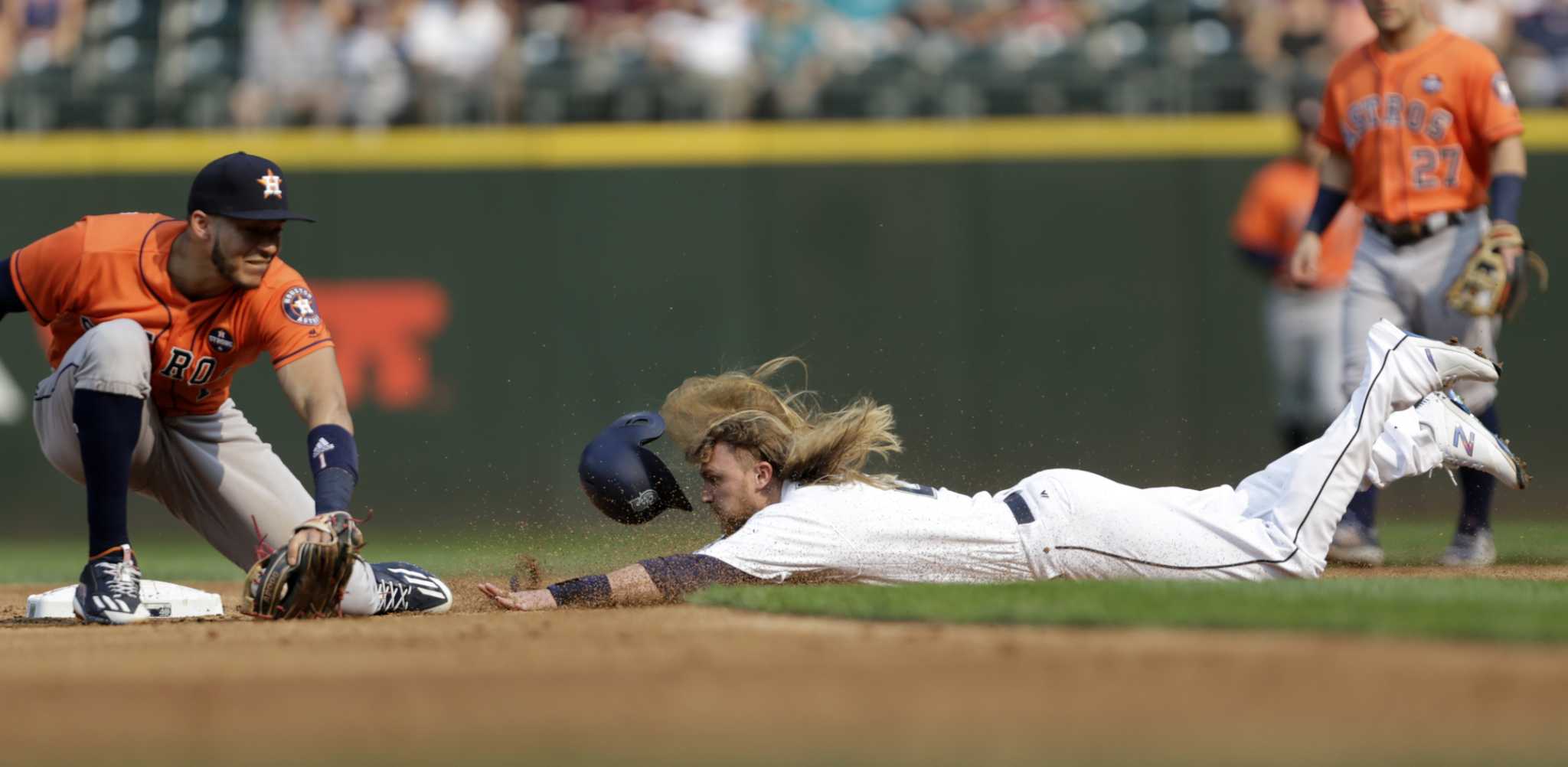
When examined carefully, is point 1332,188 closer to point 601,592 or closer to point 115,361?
point 601,592

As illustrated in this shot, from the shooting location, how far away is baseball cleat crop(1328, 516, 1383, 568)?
572 centimetres

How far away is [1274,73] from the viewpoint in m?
9.71

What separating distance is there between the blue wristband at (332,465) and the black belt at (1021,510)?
5.61 ft

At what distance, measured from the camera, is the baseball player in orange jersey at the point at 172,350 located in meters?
4.35

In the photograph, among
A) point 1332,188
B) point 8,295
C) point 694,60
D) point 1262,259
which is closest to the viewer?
point 8,295

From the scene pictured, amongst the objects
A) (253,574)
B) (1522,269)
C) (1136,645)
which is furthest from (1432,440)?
(253,574)

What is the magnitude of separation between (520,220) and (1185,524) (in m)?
6.18

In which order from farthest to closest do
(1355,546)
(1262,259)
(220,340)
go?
(1262,259) → (1355,546) → (220,340)

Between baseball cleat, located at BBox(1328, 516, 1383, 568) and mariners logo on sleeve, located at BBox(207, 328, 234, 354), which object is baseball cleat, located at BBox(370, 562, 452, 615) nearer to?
mariners logo on sleeve, located at BBox(207, 328, 234, 354)


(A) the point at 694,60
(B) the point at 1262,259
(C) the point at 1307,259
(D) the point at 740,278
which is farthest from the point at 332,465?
(A) the point at 694,60

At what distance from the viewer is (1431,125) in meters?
5.64

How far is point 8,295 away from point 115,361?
42 cm

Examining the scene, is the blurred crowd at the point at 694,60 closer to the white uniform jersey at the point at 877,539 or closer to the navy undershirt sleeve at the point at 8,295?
the navy undershirt sleeve at the point at 8,295

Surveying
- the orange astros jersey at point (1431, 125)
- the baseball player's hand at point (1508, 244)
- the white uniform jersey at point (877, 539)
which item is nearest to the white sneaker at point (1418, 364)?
the baseball player's hand at point (1508, 244)
